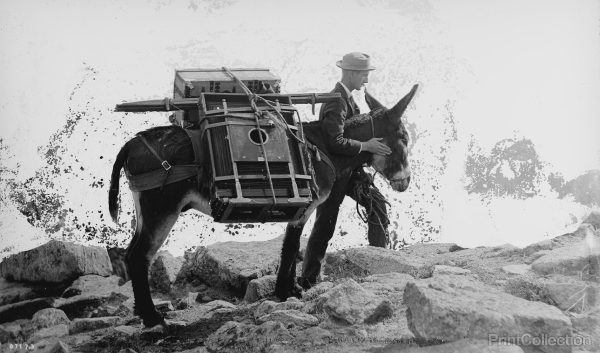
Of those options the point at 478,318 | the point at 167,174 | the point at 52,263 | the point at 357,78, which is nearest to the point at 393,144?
the point at 357,78

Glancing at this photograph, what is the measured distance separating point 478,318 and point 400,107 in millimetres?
3462

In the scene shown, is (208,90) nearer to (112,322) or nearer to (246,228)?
(112,322)

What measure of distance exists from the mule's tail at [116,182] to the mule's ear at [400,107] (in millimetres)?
3061

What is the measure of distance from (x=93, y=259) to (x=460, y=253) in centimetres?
504

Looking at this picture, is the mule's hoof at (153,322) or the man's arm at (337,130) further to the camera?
the man's arm at (337,130)

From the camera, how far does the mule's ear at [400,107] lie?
368 inches

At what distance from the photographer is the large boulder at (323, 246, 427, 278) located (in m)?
10.0

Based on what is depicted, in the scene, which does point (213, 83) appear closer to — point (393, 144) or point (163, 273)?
point (393, 144)

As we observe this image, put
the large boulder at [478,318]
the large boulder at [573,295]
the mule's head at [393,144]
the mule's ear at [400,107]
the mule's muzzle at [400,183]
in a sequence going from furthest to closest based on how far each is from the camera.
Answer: the mule's muzzle at [400,183]
the mule's head at [393,144]
the mule's ear at [400,107]
the large boulder at [573,295]
the large boulder at [478,318]

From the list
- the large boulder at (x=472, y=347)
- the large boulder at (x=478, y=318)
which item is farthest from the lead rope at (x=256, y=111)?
the large boulder at (x=472, y=347)

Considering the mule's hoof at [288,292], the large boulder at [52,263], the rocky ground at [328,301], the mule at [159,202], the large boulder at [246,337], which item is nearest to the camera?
the rocky ground at [328,301]

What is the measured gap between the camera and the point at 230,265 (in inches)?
416

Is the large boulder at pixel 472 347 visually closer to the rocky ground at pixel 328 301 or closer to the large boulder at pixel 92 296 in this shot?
the rocky ground at pixel 328 301

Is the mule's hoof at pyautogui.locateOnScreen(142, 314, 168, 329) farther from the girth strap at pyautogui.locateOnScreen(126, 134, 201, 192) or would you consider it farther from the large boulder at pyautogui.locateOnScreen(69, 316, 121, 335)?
the girth strap at pyautogui.locateOnScreen(126, 134, 201, 192)
